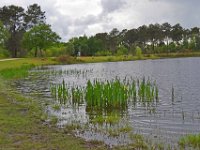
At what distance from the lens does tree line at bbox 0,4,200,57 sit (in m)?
112

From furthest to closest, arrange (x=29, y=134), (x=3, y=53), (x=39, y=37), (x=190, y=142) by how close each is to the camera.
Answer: (x=39, y=37), (x=3, y=53), (x=29, y=134), (x=190, y=142)

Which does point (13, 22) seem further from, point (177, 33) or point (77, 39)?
point (177, 33)

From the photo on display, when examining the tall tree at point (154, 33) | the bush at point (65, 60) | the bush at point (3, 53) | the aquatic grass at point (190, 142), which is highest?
the tall tree at point (154, 33)

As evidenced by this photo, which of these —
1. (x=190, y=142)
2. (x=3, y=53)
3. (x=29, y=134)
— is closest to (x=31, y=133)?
(x=29, y=134)

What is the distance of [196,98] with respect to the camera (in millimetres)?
26234

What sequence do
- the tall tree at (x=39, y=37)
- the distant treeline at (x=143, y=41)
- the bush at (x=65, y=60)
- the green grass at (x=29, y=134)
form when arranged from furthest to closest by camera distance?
the distant treeline at (x=143, y=41)
the tall tree at (x=39, y=37)
the bush at (x=65, y=60)
the green grass at (x=29, y=134)

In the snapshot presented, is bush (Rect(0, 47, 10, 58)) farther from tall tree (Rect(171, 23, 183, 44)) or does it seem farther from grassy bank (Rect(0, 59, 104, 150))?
tall tree (Rect(171, 23, 183, 44))

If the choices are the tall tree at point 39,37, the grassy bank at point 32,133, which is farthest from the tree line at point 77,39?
the grassy bank at point 32,133

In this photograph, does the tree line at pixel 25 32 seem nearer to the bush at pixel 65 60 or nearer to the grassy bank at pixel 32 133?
the bush at pixel 65 60

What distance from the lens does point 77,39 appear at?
16175 centimetres

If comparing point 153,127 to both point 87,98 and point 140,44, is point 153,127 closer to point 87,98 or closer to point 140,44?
point 87,98

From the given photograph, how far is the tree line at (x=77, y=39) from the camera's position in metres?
112

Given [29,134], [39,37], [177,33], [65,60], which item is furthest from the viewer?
[177,33]

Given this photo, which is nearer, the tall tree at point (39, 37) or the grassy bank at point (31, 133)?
the grassy bank at point (31, 133)
